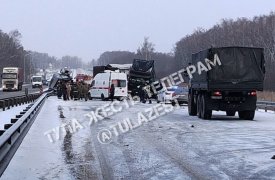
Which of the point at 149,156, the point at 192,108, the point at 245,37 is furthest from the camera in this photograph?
Result: the point at 245,37

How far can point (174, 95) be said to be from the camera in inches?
1387

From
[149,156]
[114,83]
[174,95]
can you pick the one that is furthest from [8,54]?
[149,156]

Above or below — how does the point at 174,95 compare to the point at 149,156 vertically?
above

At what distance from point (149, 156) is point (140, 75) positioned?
35.2 meters

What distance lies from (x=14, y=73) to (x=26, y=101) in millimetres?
40732

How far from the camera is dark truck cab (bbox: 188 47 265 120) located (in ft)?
67.0

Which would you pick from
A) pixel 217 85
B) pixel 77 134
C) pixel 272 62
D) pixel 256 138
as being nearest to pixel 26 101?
pixel 217 85

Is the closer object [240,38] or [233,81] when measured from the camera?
[233,81]

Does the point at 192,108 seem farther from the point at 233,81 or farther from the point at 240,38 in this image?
the point at 240,38

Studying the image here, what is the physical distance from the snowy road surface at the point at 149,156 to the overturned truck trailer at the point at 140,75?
96.5 feet

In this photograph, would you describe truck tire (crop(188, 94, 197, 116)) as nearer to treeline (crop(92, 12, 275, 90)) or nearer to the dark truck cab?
the dark truck cab

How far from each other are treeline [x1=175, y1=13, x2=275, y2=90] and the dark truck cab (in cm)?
5928

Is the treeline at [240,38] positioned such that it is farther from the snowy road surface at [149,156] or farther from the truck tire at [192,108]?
the snowy road surface at [149,156]

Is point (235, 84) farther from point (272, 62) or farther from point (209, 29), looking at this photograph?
point (209, 29)
